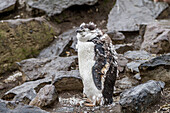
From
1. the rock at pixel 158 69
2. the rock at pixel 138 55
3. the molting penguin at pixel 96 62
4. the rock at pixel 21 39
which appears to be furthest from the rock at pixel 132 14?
the molting penguin at pixel 96 62

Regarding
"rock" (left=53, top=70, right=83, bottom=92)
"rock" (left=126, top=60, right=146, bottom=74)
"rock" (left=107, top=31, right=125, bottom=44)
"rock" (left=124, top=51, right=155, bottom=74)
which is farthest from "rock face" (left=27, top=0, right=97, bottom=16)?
"rock" (left=53, top=70, right=83, bottom=92)

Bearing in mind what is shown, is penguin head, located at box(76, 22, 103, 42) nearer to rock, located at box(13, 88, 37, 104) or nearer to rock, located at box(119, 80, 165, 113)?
rock, located at box(119, 80, 165, 113)

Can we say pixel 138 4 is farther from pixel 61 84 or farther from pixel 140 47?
pixel 61 84

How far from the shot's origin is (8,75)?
4059 millimetres

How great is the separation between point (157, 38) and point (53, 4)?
2239 mm

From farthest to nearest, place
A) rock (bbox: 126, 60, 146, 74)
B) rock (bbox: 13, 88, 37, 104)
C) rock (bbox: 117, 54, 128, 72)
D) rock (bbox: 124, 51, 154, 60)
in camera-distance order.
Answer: rock (bbox: 124, 51, 154, 60) < rock (bbox: 117, 54, 128, 72) < rock (bbox: 126, 60, 146, 74) < rock (bbox: 13, 88, 37, 104)

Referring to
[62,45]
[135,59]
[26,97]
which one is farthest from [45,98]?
[62,45]

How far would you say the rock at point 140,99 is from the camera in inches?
65.4

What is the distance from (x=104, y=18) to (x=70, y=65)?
1.92m

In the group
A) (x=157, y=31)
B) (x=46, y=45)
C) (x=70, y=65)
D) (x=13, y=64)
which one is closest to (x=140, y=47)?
(x=157, y=31)

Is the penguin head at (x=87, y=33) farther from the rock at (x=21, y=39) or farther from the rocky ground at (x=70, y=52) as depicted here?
the rock at (x=21, y=39)

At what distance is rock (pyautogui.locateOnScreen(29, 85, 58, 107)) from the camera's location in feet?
7.04

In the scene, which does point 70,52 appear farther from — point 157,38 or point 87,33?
point 87,33

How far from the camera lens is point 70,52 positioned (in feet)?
13.7
